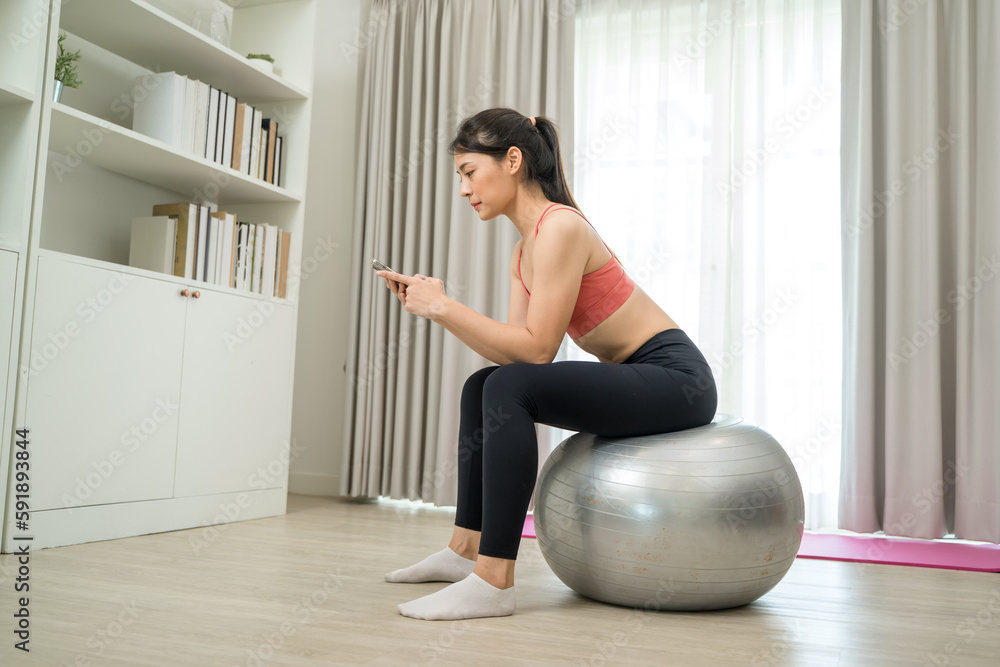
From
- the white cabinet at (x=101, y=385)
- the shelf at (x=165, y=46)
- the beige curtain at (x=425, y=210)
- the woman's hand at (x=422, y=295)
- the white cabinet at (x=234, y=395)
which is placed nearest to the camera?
the woman's hand at (x=422, y=295)

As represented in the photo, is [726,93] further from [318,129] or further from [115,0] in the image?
[115,0]

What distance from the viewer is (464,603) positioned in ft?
4.57

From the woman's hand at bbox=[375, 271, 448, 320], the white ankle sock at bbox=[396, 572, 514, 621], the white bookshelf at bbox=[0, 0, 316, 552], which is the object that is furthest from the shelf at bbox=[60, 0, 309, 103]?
the white ankle sock at bbox=[396, 572, 514, 621]

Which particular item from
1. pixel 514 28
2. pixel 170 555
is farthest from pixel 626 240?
pixel 170 555

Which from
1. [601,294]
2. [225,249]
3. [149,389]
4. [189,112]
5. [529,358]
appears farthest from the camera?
[225,249]

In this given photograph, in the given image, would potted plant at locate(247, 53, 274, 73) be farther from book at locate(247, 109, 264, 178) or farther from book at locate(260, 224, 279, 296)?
book at locate(260, 224, 279, 296)

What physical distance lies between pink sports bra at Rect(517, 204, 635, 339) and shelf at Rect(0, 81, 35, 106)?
130 cm

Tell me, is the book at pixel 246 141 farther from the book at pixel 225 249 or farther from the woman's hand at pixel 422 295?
the woman's hand at pixel 422 295

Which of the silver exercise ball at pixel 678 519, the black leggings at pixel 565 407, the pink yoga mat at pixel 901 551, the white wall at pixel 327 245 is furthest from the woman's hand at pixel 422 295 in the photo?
the white wall at pixel 327 245

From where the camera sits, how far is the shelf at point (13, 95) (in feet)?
6.12

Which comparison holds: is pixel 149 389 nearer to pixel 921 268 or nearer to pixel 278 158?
pixel 278 158

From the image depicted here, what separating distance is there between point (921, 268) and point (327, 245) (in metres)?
2.33

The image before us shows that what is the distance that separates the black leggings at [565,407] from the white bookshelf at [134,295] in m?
1.17

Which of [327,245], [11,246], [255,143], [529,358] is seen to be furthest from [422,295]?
[327,245]
